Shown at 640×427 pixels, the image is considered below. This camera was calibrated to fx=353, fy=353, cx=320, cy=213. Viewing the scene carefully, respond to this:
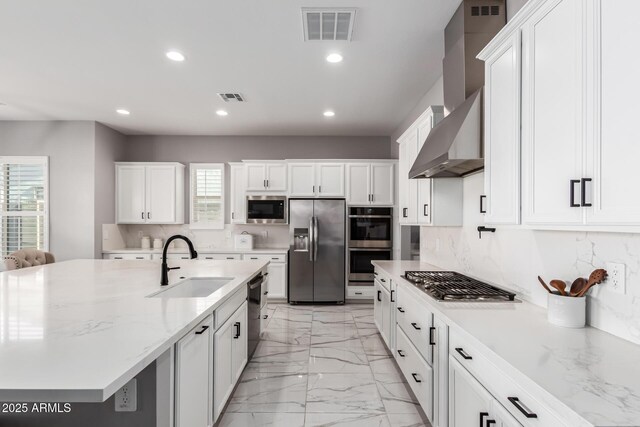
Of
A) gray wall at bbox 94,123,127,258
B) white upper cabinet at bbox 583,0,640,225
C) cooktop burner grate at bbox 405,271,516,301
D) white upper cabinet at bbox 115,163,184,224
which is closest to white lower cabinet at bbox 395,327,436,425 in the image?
cooktop burner grate at bbox 405,271,516,301

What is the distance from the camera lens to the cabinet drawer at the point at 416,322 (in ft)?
7.04

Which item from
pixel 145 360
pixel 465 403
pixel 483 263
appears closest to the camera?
pixel 145 360

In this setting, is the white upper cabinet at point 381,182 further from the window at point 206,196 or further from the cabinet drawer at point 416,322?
the cabinet drawer at point 416,322

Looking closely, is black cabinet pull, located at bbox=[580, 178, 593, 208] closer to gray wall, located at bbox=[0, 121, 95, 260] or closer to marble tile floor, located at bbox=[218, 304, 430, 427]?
marble tile floor, located at bbox=[218, 304, 430, 427]

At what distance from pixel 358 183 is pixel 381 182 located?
0.37 metres

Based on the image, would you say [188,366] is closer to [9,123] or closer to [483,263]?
[483,263]

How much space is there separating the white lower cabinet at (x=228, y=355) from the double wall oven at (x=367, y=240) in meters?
2.93

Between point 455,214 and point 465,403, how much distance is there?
1.77m

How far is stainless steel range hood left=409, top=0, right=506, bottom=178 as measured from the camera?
2.21 meters

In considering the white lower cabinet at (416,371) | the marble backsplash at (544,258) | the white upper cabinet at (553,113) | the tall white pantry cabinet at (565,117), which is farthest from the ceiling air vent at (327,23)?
the white lower cabinet at (416,371)

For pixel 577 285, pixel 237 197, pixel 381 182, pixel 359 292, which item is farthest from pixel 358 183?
pixel 577 285

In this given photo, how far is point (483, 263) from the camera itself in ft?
8.98

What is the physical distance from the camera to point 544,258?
6.43 feet

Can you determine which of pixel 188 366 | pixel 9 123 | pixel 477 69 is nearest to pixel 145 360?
pixel 188 366
